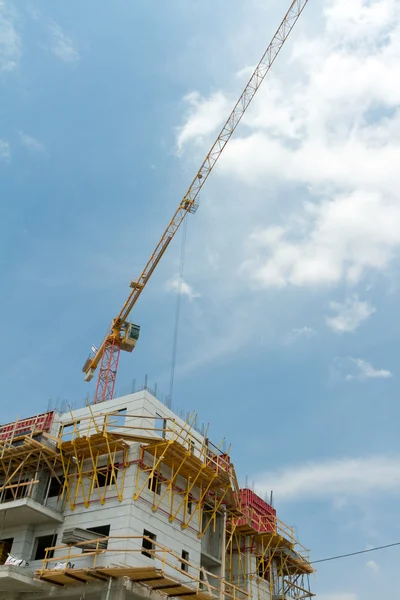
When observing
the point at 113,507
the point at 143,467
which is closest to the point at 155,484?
the point at 143,467

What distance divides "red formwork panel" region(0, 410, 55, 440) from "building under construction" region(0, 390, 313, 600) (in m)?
0.08

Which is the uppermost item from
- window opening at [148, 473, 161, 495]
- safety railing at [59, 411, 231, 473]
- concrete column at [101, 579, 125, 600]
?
safety railing at [59, 411, 231, 473]

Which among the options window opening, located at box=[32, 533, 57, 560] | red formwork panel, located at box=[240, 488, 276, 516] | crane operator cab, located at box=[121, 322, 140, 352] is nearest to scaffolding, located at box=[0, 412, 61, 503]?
window opening, located at box=[32, 533, 57, 560]

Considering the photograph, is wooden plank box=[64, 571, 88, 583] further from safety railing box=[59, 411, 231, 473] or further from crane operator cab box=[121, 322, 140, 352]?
crane operator cab box=[121, 322, 140, 352]

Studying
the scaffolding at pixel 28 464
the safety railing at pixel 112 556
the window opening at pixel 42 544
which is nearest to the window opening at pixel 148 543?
the safety railing at pixel 112 556

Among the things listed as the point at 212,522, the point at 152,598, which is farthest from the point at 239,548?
the point at 152,598

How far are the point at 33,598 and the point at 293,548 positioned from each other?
23.5 metres

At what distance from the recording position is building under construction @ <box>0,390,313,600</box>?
108 ft

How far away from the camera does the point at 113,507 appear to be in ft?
118

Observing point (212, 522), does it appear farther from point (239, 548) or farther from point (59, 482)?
point (59, 482)

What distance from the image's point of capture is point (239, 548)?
4738 centimetres

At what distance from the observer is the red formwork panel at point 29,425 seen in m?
42.4

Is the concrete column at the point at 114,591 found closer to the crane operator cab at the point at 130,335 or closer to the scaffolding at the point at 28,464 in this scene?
the scaffolding at the point at 28,464

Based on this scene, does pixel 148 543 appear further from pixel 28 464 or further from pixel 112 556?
pixel 28 464
